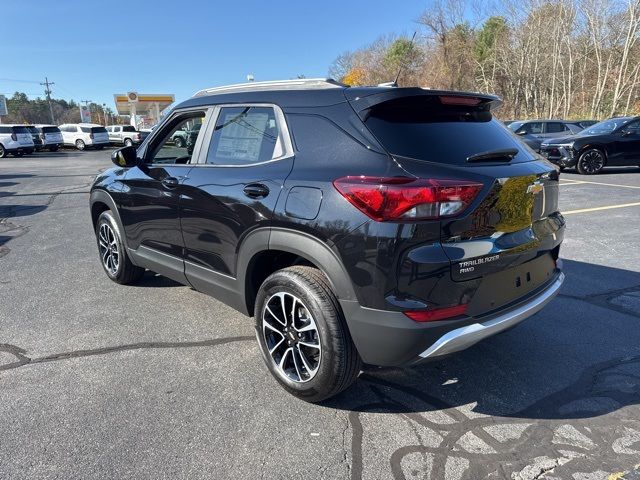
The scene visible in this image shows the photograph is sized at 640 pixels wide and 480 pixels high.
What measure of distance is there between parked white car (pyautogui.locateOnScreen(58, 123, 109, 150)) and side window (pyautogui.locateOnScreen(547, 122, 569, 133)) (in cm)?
3024

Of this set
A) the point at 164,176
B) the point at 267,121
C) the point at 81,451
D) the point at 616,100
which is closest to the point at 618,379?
the point at 267,121

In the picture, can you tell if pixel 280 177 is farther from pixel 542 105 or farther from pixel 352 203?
→ pixel 542 105

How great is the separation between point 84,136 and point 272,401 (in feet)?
120

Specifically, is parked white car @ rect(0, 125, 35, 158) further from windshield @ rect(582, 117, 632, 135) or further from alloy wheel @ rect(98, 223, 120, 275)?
windshield @ rect(582, 117, 632, 135)

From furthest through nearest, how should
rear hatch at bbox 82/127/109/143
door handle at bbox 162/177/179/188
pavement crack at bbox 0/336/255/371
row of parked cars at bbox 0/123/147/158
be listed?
rear hatch at bbox 82/127/109/143, row of parked cars at bbox 0/123/147/158, door handle at bbox 162/177/179/188, pavement crack at bbox 0/336/255/371

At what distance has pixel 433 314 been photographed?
91.9 inches

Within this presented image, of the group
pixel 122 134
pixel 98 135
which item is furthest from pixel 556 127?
pixel 122 134

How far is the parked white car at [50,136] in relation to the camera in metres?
31.3

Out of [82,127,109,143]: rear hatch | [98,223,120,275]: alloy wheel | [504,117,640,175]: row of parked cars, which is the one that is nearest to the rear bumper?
[98,223,120,275]: alloy wheel

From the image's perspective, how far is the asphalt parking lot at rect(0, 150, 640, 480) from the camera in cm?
232

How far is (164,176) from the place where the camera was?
3.75 m

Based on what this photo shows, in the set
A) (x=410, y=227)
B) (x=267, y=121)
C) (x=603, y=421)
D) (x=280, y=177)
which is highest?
(x=267, y=121)

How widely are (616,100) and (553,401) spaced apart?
29695 millimetres

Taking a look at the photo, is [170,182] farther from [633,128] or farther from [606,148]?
[633,128]
